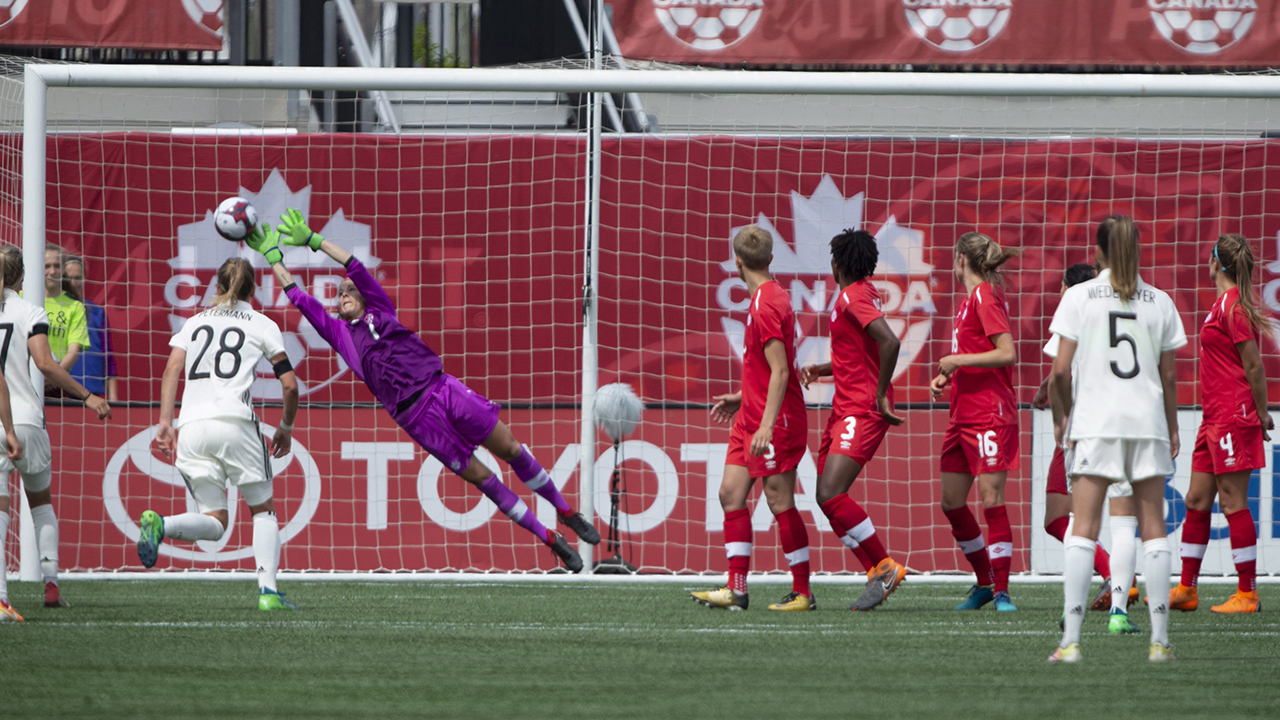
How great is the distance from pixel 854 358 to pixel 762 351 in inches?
17.4

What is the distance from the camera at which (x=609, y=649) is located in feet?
16.0

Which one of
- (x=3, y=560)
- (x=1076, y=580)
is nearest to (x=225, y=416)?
(x=3, y=560)

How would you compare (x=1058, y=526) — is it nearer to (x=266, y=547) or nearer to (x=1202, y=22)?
(x=266, y=547)

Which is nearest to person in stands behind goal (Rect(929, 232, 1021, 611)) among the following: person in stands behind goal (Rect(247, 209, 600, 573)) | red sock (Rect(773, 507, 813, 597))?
red sock (Rect(773, 507, 813, 597))

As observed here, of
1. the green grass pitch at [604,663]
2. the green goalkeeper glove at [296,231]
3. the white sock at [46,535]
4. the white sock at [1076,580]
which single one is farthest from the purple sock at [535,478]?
the white sock at [1076,580]

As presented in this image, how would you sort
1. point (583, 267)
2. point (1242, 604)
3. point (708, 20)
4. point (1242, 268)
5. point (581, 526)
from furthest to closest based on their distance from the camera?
point (583, 267) < point (708, 20) < point (581, 526) < point (1242, 604) < point (1242, 268)

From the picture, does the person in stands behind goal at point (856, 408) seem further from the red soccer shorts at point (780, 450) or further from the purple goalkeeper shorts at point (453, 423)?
the purple goalkeeper shorts at point (453, 423)

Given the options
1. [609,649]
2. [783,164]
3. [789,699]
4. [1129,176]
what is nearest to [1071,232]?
[1129,176]

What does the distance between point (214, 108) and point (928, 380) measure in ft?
18.3

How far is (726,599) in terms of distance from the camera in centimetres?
638

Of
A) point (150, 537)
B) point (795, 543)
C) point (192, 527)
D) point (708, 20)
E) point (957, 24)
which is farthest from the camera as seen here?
point (957, 24)

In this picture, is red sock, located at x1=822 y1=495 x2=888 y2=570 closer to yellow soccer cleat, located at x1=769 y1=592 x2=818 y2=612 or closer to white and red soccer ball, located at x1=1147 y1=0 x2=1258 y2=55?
yellow soccer cleat, located at x1=769 y1=592 x2=818 y2=612

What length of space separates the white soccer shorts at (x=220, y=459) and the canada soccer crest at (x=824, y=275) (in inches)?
166

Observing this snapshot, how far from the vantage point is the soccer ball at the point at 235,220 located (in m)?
6.74
